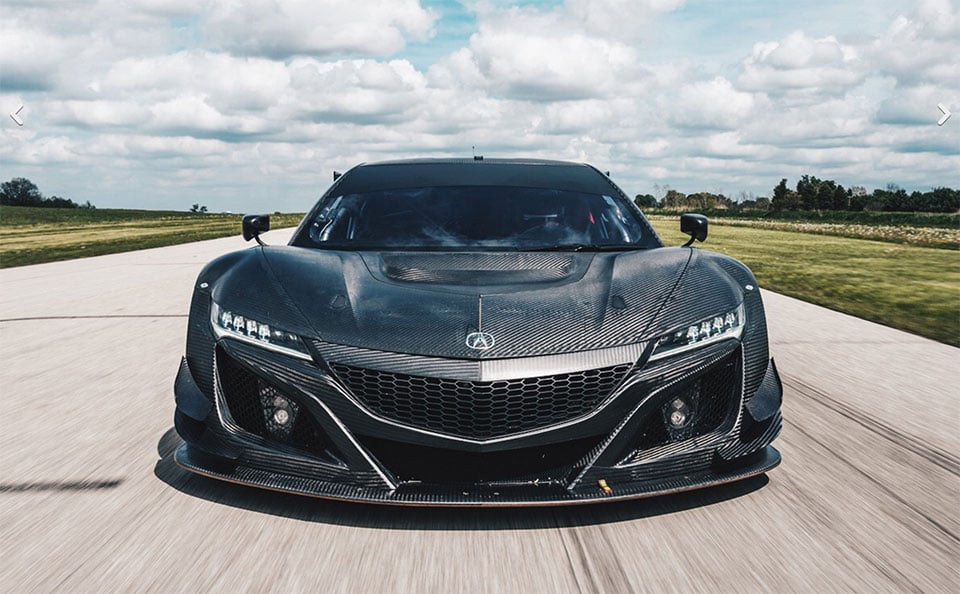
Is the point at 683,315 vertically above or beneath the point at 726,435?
above

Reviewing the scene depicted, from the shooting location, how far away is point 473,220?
476cm

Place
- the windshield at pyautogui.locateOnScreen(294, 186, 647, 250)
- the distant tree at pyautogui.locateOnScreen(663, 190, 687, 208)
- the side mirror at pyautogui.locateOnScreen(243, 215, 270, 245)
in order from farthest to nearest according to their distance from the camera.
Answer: the distant tree at pyautogui.locateOnScreen(663, 190, 687, 208) < the side mirror at pyautogui.locateOnScreen(243, 215, 270, 245) < the windshield at pyautogui.locateOnScreen(294, 186, 647, 250)

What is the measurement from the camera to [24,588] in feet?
8.93

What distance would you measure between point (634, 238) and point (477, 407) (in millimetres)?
1951

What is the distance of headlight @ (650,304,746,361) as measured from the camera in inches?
135

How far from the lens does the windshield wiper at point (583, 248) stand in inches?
176

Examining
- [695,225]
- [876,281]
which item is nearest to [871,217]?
[876,281]

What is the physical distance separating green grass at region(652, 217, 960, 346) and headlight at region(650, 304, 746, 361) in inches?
228

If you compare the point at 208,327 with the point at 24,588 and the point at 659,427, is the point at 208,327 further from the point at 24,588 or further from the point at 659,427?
the point at 659,427

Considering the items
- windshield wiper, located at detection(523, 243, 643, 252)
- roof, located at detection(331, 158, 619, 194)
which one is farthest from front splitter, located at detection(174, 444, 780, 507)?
roof, located at detection(331, 158, 619, 194)

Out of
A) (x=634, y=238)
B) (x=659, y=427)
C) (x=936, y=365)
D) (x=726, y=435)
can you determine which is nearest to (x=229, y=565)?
(x=659, y=427)

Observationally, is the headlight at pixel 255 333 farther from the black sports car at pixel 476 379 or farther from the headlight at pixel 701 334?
the headlight at pixel 701 334

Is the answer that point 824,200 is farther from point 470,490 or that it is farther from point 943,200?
point 470,490

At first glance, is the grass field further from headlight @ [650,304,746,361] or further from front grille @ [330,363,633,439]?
front grille @ [330,363,633,439]
